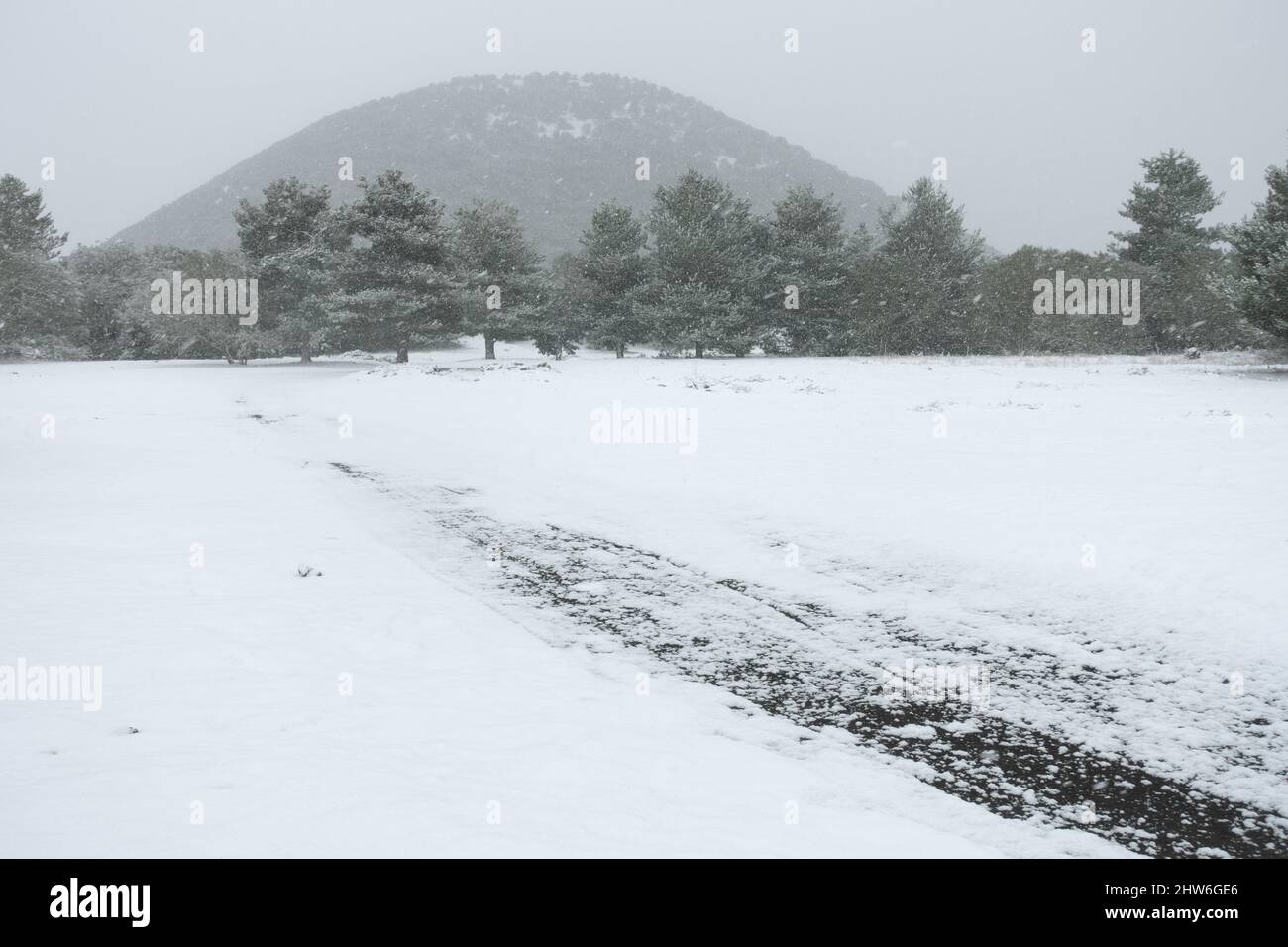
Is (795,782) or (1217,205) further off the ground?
(1217,205)

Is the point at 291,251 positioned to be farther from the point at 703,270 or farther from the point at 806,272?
the point at 806,272

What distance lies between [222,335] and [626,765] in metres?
51.2

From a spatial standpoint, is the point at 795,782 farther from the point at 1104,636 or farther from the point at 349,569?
the point at 349,569

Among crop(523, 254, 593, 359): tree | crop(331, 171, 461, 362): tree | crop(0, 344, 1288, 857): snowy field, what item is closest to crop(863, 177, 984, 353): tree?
crop(523, 254, 593, 359): tree

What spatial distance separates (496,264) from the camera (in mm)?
45906

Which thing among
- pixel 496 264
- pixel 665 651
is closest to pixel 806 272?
pixel 496 264

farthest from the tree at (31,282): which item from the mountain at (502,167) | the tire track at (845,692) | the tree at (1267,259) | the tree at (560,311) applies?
the mountain at (502,167)

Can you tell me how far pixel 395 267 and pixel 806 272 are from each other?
24.1 metres

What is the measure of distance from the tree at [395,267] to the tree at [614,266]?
977cm

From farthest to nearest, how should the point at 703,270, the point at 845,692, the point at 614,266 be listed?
the point at 614,266
the point at 703,270
the point at 845,692

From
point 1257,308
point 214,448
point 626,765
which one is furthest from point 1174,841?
point 1257,308

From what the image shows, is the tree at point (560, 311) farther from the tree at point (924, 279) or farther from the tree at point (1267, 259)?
the tree at point (1267, 259)

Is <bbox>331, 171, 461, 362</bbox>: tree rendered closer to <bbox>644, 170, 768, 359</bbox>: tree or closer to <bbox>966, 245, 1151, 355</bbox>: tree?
<bbox>644, 170, 768, 359</bbox>: tree

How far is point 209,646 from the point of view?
5438 millimetres
